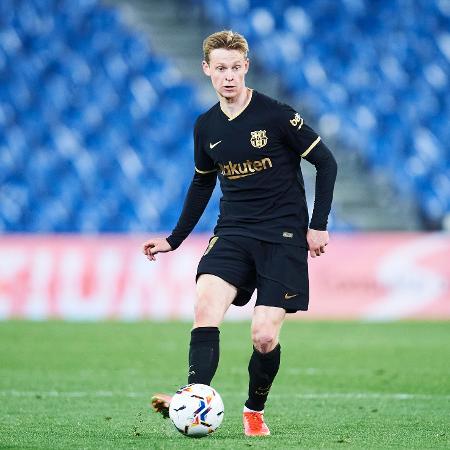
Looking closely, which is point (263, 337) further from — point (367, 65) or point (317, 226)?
point (367, 65)

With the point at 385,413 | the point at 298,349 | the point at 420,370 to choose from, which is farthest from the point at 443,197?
the point at 385,413

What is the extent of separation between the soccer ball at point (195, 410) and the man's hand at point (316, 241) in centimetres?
90

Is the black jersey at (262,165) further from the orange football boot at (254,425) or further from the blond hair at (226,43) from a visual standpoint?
the orange football boot at (254,425)

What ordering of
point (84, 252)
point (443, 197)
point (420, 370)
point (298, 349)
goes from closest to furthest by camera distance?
point (420, 370)
point (298, 349)
point (84, 252)
point (443, 197)

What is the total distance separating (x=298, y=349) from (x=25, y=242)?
5.14 meters

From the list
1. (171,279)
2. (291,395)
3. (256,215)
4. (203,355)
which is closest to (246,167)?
(256,215)

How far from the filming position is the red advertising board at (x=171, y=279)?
45.5 feet

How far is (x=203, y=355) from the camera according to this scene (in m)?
5.34

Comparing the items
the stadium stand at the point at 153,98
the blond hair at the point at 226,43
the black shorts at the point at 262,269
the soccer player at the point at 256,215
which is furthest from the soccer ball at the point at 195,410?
the stadium stand at the point at 153,98

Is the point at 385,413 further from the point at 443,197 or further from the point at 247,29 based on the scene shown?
the point at 247,29

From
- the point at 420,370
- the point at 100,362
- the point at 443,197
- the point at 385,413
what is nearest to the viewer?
the point at 385,413

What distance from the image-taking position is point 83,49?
58.9 feet

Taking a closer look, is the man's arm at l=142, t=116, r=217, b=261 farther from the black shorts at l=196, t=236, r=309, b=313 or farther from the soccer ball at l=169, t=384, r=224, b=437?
the soccer ball at l=169, t=384, r=224, b=437

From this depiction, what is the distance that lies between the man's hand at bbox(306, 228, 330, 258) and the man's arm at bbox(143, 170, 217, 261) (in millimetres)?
667
